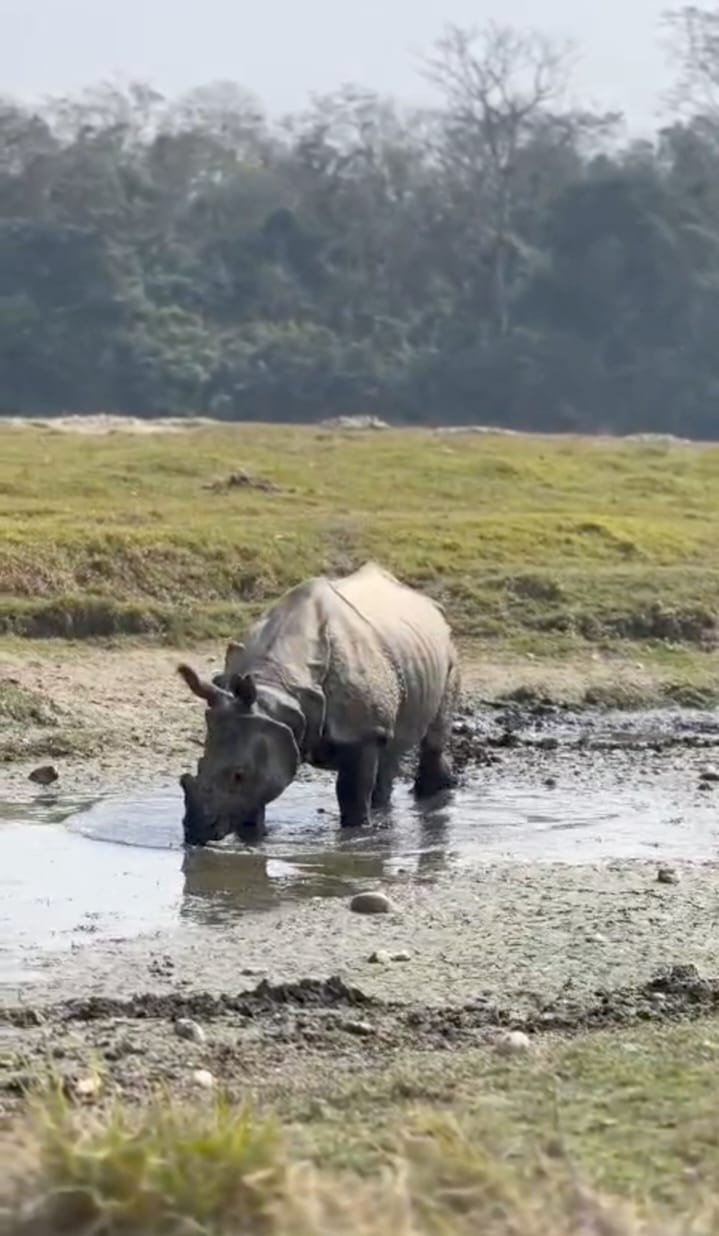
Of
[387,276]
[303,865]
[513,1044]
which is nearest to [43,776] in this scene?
[303,865]

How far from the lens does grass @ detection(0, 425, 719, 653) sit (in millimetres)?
20188

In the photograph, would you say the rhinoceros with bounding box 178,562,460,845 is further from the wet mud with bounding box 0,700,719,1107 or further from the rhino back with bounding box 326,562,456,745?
the wet mud with bounding box 0,700,719,1107

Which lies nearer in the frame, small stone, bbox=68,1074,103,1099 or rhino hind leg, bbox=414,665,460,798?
small stone, bbox=68,1074,103,1099

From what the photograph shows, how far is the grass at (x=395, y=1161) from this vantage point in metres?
4.52

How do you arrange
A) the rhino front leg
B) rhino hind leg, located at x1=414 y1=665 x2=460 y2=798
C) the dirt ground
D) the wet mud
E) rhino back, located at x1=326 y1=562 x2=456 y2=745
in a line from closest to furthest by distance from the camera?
1. the dirt ground
2. the wet mud
3. the rhino front leg
4. rhino back, located at x1=326 y1=562 x2=456 y2=745
5. rhino hind leg, located at x1=414 y1=665 x2=460 y2=798

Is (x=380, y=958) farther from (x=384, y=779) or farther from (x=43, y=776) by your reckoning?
(x=43, y=776)

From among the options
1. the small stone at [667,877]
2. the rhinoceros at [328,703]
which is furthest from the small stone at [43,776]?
the small stone at [667,877]

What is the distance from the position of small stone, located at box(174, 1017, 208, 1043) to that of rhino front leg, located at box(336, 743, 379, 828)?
5189mm

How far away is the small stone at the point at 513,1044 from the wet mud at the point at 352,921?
249mm

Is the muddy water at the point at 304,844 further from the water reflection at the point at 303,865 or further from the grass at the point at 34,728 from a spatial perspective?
the grass at the point at 34,728

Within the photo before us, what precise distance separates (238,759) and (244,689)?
1.23 ft

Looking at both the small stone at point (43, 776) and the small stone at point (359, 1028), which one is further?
the small stone at point (43, 776)

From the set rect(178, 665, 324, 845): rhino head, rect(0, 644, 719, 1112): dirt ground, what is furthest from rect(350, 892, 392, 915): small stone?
rect(178, 665, 324, 845): rhino head

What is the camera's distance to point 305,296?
64.3 metres
